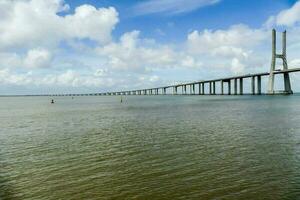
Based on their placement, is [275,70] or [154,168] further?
[275,70]

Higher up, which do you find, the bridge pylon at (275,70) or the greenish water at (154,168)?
the bridge pylon at (275,70)

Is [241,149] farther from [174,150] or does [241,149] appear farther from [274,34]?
[274,34]

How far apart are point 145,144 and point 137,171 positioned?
7.34m

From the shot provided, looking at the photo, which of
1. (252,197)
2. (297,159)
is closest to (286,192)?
(252,197)

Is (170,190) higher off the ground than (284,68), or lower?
lower

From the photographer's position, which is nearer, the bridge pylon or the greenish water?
the greenish water

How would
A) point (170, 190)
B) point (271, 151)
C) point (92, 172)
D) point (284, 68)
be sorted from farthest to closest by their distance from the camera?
1. point (284, 68)
2. point (271, 151)
3. point (92, 172)
4. point (170, 190)

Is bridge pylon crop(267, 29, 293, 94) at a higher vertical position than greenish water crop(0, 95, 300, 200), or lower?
higher

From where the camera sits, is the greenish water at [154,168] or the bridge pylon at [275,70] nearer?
the greenish water at [154,168]

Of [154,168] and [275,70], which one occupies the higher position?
[275,70]

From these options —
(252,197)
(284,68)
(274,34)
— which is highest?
(274,34)

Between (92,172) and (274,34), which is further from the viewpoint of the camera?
(274,34)

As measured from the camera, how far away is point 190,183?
13336 mm

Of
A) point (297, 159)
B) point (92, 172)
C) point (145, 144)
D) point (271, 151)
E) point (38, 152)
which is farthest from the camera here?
point (145, 144)
